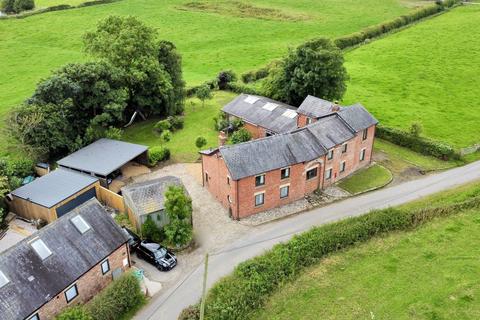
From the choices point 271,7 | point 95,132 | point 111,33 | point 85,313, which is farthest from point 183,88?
point 271,7

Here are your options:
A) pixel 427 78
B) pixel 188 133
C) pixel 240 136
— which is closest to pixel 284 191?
pixel 240 136

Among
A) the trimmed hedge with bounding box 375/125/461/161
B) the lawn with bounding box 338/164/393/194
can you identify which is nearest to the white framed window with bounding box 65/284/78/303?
the lawn with bounding box 338/164/393/194

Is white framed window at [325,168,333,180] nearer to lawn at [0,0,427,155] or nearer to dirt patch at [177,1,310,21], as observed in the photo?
lawn at [0,0,427,155]

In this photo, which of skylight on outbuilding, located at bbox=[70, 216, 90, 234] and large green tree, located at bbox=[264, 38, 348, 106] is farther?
large green tree, located at bbox=[264, 38, 348, 106]

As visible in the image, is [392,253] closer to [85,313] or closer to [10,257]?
[85,313]

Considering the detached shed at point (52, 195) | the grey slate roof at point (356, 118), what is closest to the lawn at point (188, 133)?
the detached shed at point (52, 195)

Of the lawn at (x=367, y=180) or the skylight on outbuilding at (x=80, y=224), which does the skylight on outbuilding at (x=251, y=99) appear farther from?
the skylight on outbuilding at (x=80, y=224)
